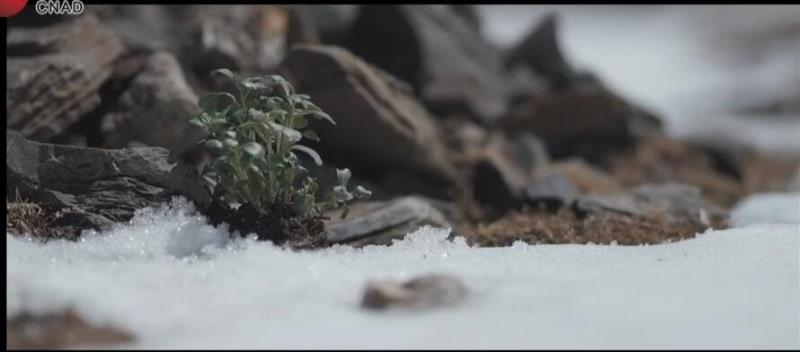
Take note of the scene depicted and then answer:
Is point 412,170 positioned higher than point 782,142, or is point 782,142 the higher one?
point 782,142

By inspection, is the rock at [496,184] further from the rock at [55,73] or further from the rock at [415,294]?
the rock at [415,294]

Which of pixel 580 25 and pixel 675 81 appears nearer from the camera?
pixel 675 81

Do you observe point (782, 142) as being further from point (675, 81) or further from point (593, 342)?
point (593, 342)

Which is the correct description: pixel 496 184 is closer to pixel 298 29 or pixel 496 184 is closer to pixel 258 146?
pixel 298 29

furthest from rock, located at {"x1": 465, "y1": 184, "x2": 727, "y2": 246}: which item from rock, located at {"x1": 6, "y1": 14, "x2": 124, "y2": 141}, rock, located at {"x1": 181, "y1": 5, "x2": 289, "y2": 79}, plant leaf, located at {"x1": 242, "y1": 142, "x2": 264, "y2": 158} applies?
rock, located at {"x1": 181, "y1": 5, "x2": 289, "y2": 79}

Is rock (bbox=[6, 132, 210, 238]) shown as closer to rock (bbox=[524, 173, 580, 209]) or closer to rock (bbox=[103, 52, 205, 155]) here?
rock (bbox=[103, 52, 205, 155])

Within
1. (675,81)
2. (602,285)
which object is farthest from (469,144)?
(675,81)

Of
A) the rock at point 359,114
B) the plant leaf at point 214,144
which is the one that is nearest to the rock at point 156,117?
the rock at point 359,114
